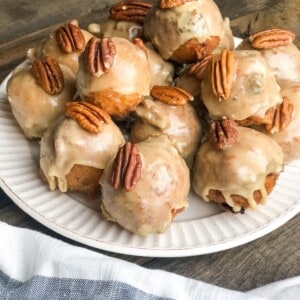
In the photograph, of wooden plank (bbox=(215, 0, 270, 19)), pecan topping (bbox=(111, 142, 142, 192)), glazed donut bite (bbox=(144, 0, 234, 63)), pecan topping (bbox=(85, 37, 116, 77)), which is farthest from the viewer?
wooden plank (bbox=(215, 0, 270, 19))

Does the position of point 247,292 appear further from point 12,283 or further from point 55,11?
point 55,11

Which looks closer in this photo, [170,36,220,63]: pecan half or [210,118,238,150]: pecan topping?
[210,118,238,150]: pecan topping

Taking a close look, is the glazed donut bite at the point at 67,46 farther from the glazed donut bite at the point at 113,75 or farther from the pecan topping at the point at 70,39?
the glazed donut bite at the point at 113,75

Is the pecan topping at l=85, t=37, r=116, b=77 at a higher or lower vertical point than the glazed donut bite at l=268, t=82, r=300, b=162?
higher

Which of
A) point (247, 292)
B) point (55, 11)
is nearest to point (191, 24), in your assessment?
point (247, 292)

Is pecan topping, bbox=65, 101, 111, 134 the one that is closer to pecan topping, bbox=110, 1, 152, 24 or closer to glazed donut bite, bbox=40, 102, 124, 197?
glazed donut bite, bbox=40, 102, 124, 197

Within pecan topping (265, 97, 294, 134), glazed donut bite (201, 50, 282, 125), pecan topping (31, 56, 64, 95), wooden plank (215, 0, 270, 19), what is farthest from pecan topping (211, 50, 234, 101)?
wooden plank (215, 0, 270, 19)
